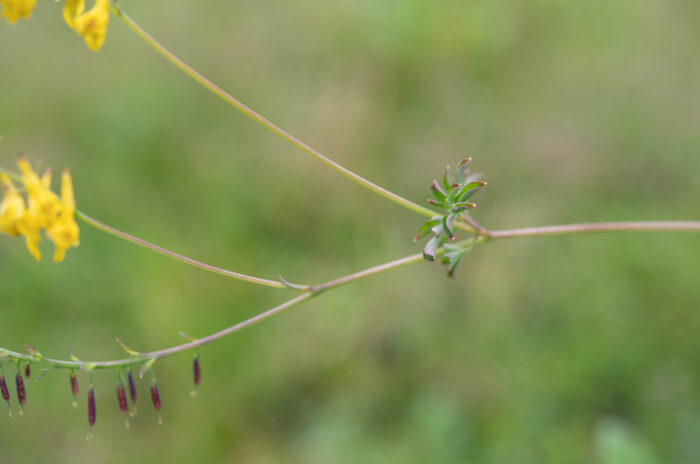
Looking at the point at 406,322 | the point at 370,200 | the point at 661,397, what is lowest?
the point at 661,397

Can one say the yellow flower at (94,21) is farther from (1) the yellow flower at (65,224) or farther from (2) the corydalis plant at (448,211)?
(2) the corydalis plant at (448,211)

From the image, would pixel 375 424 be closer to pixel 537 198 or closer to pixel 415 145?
pixel 537 198

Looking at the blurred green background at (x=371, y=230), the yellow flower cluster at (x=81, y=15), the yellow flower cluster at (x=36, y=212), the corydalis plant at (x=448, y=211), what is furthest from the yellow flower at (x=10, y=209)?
the blurred green background at (x=371, y=230)

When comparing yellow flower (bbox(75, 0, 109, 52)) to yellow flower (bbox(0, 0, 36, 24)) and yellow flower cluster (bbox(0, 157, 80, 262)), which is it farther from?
yellow flower cluster (bbox(0, 157, 80, 262))

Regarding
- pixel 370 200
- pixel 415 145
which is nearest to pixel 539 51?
pixel 415 145

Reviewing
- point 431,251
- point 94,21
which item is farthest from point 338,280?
point 94,21

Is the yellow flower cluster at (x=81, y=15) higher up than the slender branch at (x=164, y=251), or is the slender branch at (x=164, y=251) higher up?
the yellow flower cluster at (x=81, y=15)

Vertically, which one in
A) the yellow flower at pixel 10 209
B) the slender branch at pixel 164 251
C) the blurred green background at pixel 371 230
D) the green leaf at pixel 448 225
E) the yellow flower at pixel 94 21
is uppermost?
the blurred green background at pixel 371 230
